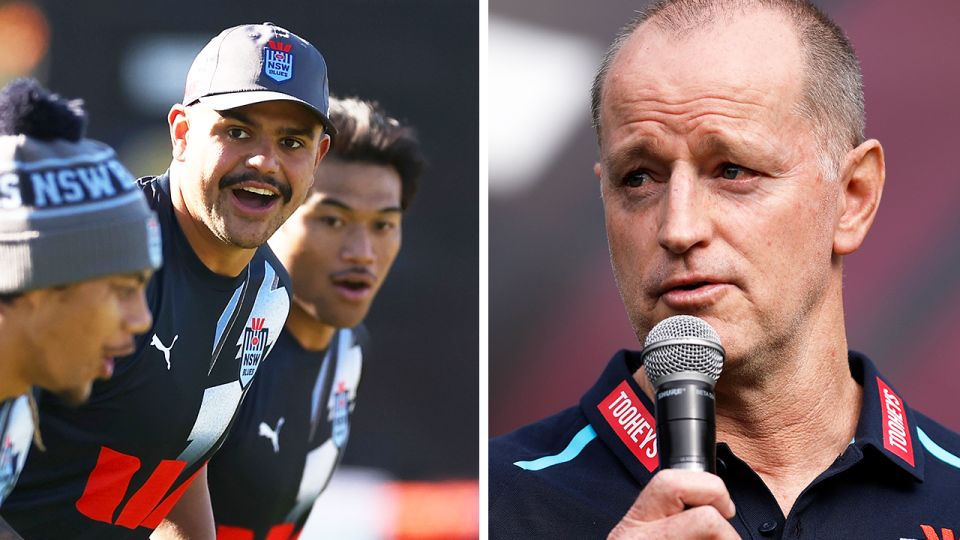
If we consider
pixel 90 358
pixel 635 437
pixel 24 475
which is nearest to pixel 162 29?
pixel 90 358

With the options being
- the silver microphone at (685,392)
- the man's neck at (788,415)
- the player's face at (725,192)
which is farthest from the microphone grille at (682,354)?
the man's neck at (788,415)

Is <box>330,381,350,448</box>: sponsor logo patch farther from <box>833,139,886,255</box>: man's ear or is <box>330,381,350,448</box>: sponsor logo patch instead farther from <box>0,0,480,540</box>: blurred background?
<box>833,139,886,255</box>: man's ear

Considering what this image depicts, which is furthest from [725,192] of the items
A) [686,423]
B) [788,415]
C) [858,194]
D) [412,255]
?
[412,255]

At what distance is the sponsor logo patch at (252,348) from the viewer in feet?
5.57

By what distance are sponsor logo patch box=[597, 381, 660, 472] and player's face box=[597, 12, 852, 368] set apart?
19 centimetres

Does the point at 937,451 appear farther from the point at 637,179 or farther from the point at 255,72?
the point at 255,72

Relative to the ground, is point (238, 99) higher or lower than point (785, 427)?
higher

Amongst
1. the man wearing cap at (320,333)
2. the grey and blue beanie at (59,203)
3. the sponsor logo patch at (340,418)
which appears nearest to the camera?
the grey and blue beanie at (59,203)

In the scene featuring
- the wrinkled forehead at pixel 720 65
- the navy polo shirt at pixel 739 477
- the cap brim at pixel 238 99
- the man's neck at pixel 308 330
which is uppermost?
the wrinkled forehead at pixel 720 65

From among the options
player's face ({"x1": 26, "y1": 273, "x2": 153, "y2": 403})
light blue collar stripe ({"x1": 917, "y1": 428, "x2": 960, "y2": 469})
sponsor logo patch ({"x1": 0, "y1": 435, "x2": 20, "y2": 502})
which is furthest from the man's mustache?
light blue collar stripe ({"x1": 917, "y1": 428, "x2": 960, "y2": 469})

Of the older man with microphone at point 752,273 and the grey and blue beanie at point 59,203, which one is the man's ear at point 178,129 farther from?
the older man with microphone at point 752,273

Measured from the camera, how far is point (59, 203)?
4.68 ft

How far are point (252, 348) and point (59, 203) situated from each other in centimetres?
46

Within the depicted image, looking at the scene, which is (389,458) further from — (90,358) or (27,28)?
(27,28)
